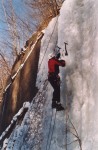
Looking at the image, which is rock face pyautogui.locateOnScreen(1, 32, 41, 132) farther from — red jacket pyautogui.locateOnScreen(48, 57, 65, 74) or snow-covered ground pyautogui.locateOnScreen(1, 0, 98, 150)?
red jacket pyautogui.locateOnScreen(48, 57, 65, 74)

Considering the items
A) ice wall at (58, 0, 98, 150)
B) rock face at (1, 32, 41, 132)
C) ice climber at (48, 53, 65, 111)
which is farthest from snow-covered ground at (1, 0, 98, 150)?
rock face at (1, 32, 41, 132)

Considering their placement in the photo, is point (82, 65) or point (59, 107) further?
point (59, 107)

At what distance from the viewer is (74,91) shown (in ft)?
18.6

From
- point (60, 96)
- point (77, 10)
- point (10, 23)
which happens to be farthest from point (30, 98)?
point (10, 23)

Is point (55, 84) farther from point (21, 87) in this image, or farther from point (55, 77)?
point (21, 87)

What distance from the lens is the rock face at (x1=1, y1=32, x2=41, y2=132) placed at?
8.15m

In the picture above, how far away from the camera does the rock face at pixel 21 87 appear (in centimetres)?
815

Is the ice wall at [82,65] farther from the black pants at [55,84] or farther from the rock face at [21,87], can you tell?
the rock face at [21,87]

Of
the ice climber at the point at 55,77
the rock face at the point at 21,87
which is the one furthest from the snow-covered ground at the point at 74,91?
the rock face at the point at 21,87

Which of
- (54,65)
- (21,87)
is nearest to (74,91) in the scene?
(54,65)

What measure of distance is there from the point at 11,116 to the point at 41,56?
7.53ft

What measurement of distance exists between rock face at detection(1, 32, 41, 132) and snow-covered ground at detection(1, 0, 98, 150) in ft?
3.07

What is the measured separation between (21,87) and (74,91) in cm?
345

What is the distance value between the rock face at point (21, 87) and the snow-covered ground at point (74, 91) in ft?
3.07
